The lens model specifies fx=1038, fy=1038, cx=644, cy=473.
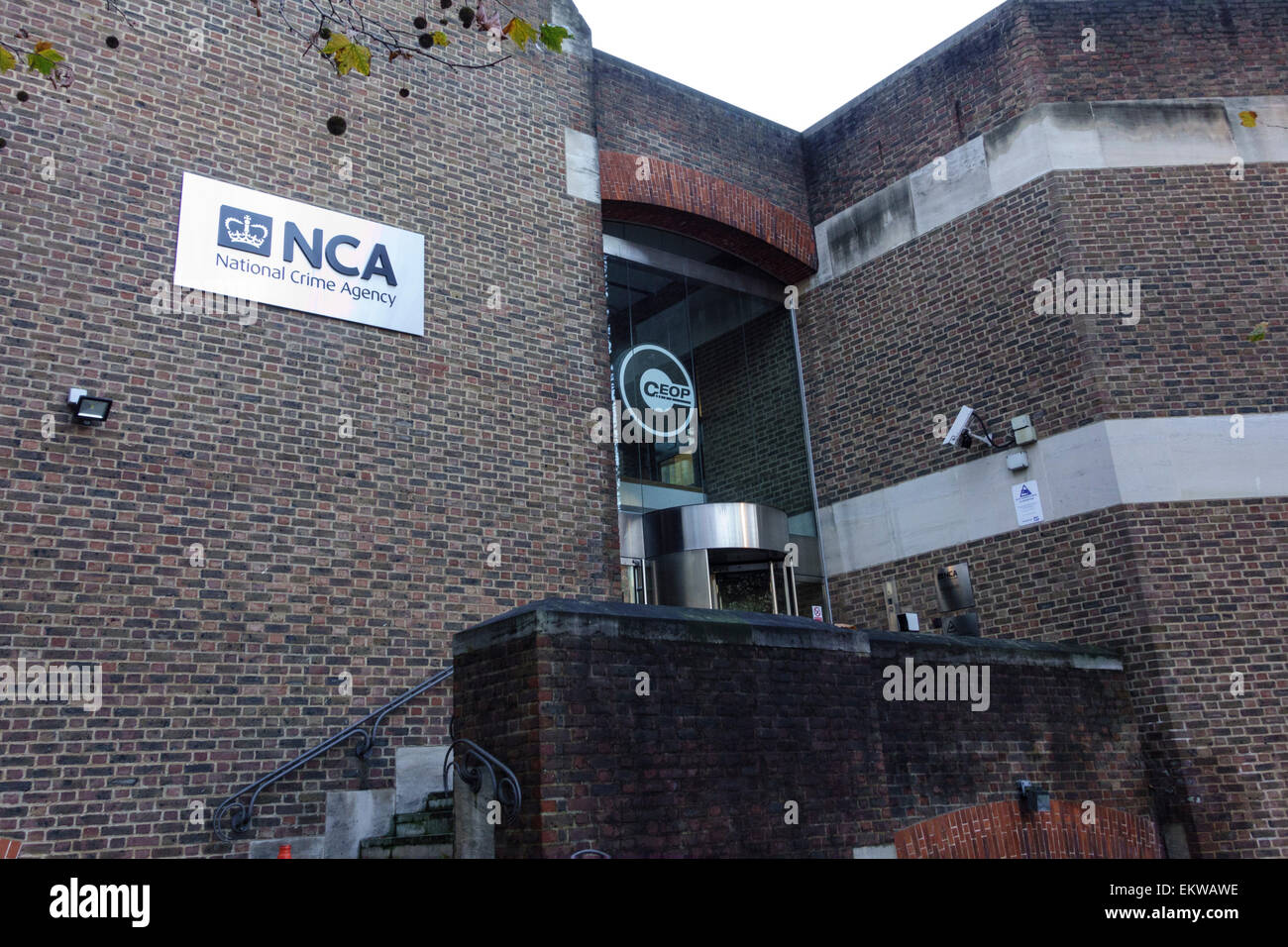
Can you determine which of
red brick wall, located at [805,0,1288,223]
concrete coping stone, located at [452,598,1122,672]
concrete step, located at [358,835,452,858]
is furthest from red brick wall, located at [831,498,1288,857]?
concrete step, located at [358,835,452,858]

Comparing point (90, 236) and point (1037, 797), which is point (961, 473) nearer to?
point (1037, 797)

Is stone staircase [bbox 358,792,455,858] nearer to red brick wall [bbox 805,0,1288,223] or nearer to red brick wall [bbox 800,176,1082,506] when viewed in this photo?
red brick wall [bbox 800,176,1082,506]

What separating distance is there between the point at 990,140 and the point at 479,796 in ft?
32.9

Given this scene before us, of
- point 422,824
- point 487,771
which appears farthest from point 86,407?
point 487,771

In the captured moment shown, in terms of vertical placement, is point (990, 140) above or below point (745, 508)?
above

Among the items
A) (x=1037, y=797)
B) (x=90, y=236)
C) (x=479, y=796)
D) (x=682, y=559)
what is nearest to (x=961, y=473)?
(x=682, y=559)

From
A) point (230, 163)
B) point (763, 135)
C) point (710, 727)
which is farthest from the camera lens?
point (763, 135)

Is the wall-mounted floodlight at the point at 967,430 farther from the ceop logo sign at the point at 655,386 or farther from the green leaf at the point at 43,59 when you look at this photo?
the green leaf at the point at 43,59

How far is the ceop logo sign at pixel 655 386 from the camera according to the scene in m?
12.8

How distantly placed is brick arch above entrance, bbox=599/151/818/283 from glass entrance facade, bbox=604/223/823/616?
0.29 meters

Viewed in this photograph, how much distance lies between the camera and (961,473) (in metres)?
11.9

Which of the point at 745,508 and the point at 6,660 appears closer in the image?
the point at 6,660

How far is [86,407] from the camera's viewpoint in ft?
24.5

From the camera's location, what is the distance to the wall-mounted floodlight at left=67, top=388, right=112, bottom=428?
747 cm
